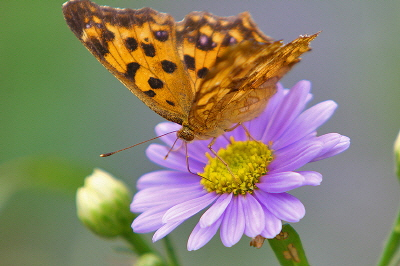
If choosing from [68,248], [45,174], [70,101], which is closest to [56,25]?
[70,101]

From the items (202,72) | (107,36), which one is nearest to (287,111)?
(202,72)

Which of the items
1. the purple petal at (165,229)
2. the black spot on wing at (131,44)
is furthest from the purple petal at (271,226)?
the black spot on wing at (131,44)

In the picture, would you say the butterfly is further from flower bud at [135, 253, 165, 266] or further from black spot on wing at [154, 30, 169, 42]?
flower bud at [135, 253, 165, 266]

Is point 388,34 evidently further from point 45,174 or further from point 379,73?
point 45,174

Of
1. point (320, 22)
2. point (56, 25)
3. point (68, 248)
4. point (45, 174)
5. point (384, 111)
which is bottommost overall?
point (68, 248)

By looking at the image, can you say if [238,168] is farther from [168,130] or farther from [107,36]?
[107,36]
